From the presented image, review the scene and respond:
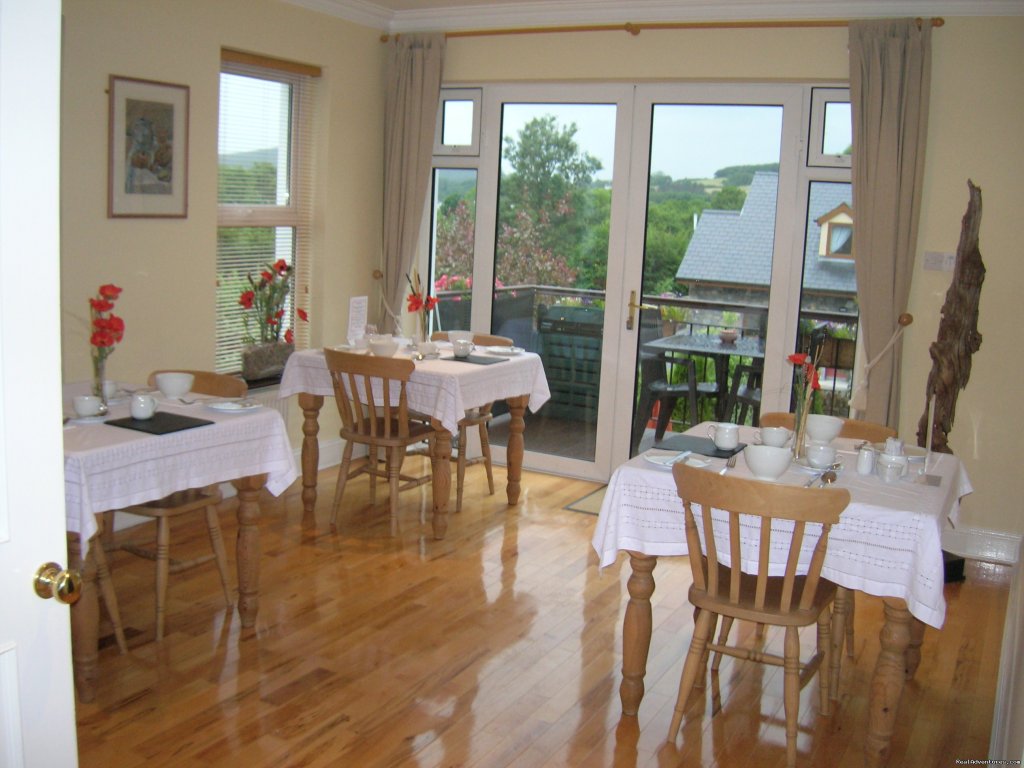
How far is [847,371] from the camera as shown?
538 centimetres

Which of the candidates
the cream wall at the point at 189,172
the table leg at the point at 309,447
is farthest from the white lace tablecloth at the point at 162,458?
the table leg at the point at 309,447

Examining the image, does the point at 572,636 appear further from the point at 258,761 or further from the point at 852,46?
the point at 852,46

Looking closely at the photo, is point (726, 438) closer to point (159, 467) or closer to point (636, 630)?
point (636, 630)

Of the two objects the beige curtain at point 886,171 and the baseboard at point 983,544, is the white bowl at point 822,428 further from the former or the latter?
the baseboard at point 983,544

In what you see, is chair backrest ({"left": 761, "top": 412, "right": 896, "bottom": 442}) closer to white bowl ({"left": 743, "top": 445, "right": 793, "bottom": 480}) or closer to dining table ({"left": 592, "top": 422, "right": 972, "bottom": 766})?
dining table ({"left": 592, "top": 422, "right": 972, "bottom": 766})

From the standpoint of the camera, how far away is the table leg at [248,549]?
3691 millimetres

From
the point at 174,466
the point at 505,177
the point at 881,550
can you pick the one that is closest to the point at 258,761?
the point at 174,466

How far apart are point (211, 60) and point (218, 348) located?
4.79ft

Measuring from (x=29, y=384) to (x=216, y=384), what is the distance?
258 centimetres

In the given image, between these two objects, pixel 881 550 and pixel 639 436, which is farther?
pixel 639 436

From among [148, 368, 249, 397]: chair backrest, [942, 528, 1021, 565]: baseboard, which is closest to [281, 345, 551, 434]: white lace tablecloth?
[148, 368, 249, 397]: chair backrest

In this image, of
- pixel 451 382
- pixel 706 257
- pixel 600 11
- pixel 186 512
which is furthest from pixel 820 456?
pixel 600 11

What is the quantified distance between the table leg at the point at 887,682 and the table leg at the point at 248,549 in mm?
2134

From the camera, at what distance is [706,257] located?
5629 mm
